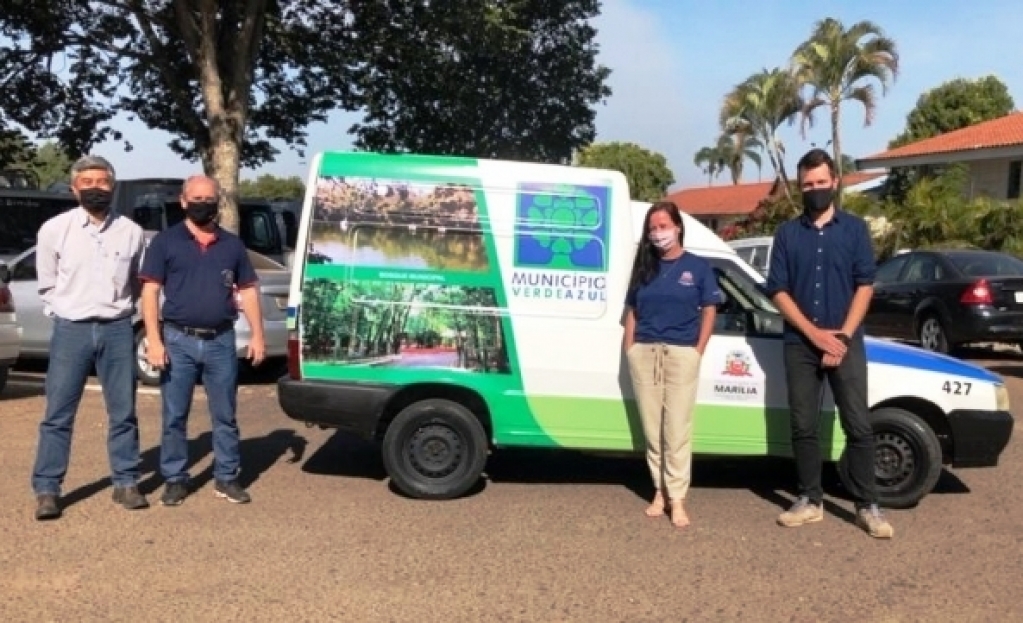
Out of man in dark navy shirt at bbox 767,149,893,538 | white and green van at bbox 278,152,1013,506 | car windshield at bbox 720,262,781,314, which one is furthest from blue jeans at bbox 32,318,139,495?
man in dark navy shirt at bbox 767,149,893,538

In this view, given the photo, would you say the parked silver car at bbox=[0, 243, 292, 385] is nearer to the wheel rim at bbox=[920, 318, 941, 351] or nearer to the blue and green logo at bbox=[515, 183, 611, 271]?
the blue and green logo at bbox=[515, 183, 611, 271]

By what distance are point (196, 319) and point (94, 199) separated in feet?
2.71

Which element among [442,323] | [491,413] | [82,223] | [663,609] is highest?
[82,223]

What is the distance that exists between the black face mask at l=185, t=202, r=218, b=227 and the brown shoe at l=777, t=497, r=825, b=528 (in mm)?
3592

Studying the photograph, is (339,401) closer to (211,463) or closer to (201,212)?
(201,212)

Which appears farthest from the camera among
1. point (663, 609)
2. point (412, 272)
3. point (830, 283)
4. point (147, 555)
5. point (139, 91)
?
point (139, 91)

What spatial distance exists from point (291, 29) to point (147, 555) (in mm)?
15469

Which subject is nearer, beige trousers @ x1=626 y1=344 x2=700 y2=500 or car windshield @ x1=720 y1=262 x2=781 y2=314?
beige trousers @ x1=626 y1=344 x2=700 y2=500

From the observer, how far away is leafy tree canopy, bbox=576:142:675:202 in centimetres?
7688

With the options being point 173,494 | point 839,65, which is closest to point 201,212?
point 173,494

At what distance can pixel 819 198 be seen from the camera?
5.33 metres

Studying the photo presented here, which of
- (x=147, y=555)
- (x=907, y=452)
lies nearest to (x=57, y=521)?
(x=147, y=555)

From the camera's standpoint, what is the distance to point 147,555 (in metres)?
4.83

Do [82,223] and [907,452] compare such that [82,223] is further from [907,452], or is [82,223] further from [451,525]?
[907,452]
